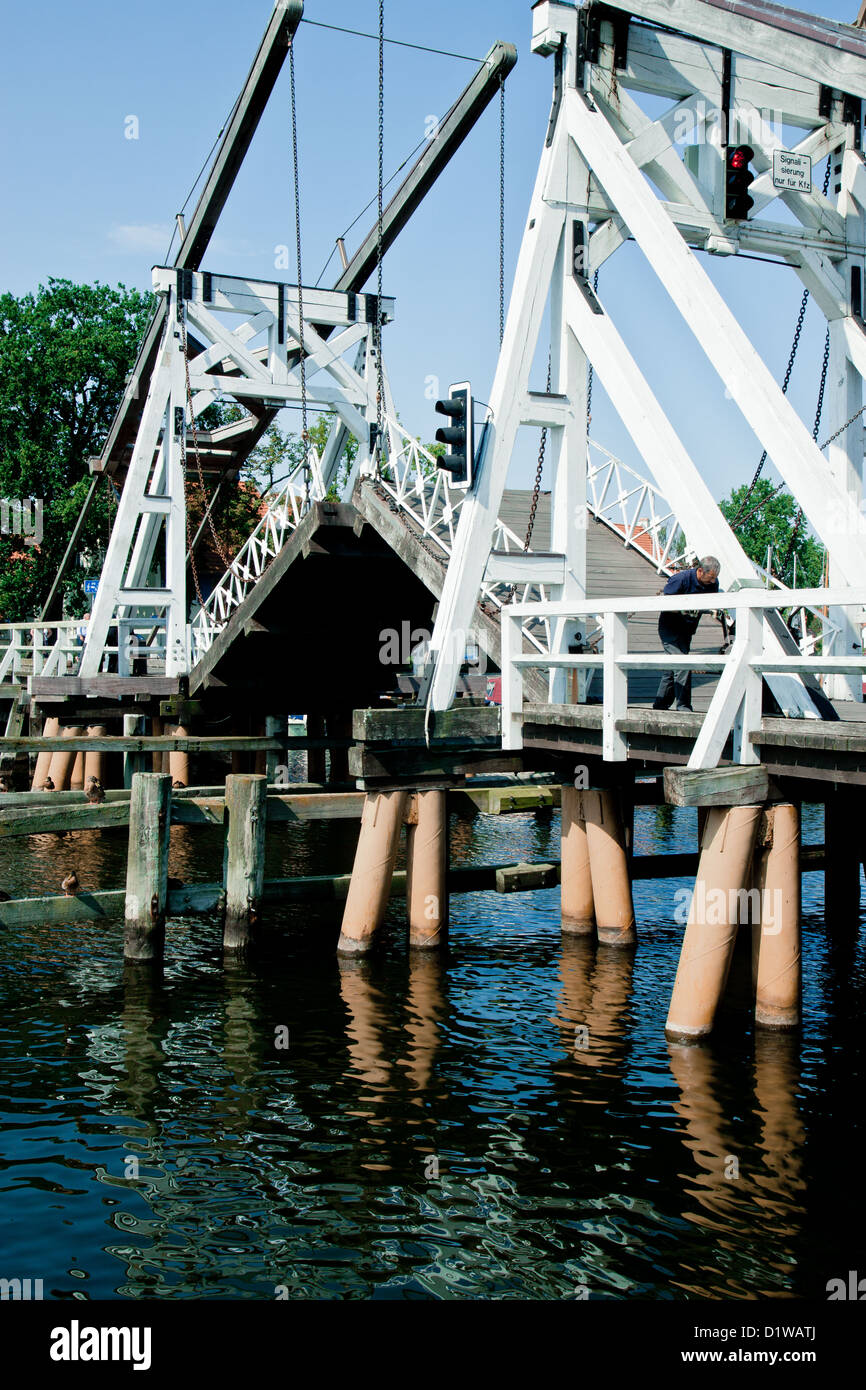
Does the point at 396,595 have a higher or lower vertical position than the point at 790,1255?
higher

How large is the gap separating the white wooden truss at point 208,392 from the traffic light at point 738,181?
896 cm

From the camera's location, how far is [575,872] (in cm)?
1411

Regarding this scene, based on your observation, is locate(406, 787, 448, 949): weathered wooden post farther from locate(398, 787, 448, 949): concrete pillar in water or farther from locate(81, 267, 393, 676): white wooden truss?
locate(81, 267, 393, 676): white wooden truss

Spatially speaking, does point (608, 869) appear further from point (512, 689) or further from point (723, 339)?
point (723, 339)

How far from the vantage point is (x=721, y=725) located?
31.0ft

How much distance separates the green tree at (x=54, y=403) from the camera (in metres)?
43.0

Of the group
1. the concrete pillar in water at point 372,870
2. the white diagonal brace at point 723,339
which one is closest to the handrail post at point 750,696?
the white diagonal brace at point 723,339

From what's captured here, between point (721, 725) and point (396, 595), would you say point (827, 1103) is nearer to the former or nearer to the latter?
point (721, 725)

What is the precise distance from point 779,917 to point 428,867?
450 cm

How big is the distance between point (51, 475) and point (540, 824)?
25.8m

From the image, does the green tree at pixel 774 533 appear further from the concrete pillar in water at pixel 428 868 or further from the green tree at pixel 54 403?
the concrete pillar in water at pixel 428 868

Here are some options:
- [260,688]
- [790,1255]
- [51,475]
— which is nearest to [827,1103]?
[790,1255]

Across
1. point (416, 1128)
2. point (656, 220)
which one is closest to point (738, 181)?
point (656, 220)
